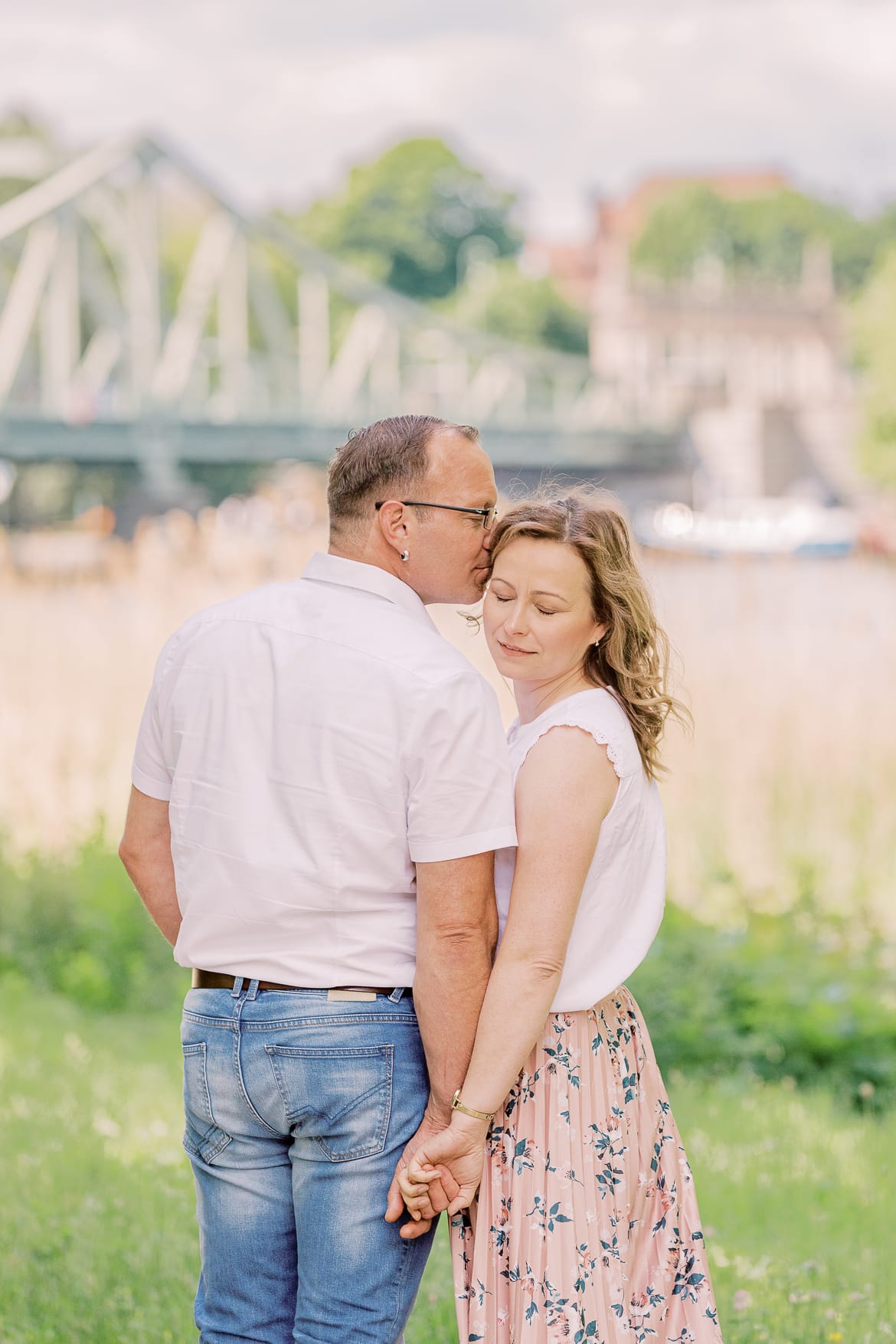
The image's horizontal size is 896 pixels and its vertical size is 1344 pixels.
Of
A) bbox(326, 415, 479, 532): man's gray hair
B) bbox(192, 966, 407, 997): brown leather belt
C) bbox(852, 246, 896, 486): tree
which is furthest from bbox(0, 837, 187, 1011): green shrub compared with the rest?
bbox(852, 246, 896, 486): tree

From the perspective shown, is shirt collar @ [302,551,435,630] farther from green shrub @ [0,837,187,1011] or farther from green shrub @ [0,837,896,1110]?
green shrub @ [0,837,187,1011]

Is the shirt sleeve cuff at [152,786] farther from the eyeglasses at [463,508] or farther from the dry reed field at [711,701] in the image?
the dry reed field at [711,701]

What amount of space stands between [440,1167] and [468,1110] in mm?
79

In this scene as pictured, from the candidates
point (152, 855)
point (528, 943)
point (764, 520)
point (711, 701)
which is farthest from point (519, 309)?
point (528, 943)

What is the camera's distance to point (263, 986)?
195 centimetres

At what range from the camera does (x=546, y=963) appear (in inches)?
75.8

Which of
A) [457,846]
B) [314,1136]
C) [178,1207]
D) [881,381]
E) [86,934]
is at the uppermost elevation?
[881,381]

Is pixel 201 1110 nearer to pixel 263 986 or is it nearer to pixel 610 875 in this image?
pixel 263 986

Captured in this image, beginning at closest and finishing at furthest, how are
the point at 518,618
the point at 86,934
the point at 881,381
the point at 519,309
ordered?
1. the point at 518,618
2. the point at 86,934
3. the point at 881,381
4. the point at 519,309

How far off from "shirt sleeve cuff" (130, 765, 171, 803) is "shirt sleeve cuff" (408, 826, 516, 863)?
0.44m

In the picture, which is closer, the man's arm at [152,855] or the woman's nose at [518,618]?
the woman's nose at [518,618]

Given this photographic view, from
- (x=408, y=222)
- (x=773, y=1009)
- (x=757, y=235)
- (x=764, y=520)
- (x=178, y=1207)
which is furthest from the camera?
(x=757, y=235)

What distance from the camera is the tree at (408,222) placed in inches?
2712

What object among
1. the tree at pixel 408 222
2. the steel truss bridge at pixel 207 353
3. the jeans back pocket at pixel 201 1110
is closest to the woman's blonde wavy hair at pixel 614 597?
the jeans back pocket at pixel 201 1110
